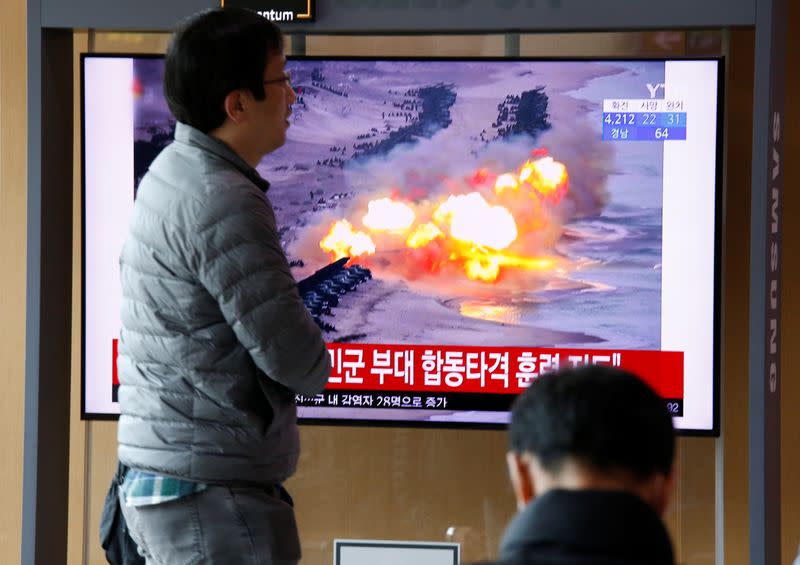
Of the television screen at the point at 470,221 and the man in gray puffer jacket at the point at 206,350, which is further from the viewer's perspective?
the television screen at the point at 470,221

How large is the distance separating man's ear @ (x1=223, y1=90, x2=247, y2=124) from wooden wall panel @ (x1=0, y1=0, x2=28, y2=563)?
2.49 metres

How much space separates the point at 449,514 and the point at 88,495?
1.25m

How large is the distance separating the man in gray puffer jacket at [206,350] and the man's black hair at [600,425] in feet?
3.08

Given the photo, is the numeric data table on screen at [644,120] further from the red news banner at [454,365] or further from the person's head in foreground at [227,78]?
the person's head in foreground at [227,78]

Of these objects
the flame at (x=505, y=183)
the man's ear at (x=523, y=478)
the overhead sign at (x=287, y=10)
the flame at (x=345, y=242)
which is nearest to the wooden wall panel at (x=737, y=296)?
the flame at (x=505, y=183)

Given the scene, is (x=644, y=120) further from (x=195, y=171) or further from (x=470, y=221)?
(x=195, y=171)

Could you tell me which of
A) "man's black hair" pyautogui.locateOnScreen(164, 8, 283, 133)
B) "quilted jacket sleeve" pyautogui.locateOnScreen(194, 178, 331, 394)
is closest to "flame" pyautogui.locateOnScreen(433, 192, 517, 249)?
"man's black hair" pyautogui.locateOnScreen(164, 8, 283, 133)

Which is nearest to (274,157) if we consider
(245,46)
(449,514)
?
(449,514)

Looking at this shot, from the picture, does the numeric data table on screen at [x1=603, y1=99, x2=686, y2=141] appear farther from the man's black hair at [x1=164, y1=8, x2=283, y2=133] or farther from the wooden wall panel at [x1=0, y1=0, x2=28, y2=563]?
the wooden wall panel at [x1=0, y1=0, x2=28, y2=563]

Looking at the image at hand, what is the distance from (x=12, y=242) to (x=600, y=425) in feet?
12.3

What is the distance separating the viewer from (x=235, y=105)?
7.06ft

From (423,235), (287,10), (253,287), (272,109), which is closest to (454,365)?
(423,235)

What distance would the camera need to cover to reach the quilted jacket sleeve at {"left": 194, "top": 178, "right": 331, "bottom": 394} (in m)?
2.00

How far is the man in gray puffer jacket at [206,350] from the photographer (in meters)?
2.01
